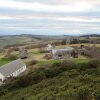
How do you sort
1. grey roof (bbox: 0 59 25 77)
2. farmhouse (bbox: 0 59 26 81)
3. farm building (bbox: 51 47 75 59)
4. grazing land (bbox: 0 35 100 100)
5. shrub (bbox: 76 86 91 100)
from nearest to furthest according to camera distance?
shrub (bbox: 76 86 91 100), grazing land (bbox: 0 35 100 100), farmhouse (bbox: 0 59 26 81), grey roof (bbox: 0 59 25 77), farm building (bbox: 51 47 75 59)

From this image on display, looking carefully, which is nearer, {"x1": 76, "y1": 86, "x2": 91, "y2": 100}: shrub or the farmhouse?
{"x1": 76, "y1": 86, "x2": 91, "y2": 100}: shrub

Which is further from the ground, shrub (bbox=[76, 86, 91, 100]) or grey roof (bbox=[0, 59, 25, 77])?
shrub (bbox=[76, 86, 91, 100])

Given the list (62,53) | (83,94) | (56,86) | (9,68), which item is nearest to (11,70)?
(9,68)

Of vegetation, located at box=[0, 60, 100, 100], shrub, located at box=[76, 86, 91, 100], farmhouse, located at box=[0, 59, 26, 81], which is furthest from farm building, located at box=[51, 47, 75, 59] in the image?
shrub, located at box=[76, 86, 91, 100]

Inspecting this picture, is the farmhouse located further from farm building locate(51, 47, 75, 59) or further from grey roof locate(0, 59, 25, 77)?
farm building locate(51, 47, 75, 59)

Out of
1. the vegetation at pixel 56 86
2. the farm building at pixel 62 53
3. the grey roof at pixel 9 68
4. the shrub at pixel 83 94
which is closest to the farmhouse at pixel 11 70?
the grey roof at pixel 9 68

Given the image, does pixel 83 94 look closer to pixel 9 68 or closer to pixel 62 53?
pixel 9 68

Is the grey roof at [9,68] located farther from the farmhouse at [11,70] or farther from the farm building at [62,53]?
the farm building at [62,53]

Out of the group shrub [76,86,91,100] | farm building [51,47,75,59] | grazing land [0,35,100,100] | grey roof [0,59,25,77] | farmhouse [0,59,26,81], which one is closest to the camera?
shrub [76,86,91,100]

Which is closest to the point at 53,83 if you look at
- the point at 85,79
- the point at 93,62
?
the point at 85,79
